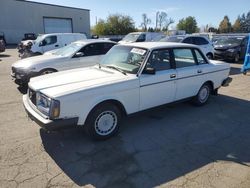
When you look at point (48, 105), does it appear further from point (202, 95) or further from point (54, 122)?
point (202, 95)

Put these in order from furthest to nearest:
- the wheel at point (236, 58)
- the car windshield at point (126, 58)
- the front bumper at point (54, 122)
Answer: the wheel at point (236, 58) < the car windshield at point (126, 58) < the front bumper at point (54, 122)

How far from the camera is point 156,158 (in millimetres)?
3811

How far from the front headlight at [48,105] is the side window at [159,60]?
2009 mm

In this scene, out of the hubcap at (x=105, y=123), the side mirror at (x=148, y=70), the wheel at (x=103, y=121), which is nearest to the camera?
the wheel at (x=103, y=121)

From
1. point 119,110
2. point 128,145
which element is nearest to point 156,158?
point 128,145

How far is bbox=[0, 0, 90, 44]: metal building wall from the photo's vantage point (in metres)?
36.5

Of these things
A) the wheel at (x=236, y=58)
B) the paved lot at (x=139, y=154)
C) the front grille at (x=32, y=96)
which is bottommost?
the paved lot at (x=139, y=154)

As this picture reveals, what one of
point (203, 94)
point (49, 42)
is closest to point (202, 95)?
point (203, 94)

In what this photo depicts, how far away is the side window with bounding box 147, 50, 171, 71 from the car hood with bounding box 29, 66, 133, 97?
66 cm

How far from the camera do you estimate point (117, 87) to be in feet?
14.0

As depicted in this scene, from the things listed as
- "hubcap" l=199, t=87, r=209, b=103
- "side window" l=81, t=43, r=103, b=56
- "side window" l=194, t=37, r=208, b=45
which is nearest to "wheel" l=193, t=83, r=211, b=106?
"hubcap" l=199, t=87, r=209, b=103

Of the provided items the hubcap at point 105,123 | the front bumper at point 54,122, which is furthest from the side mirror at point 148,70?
the front bumper at point 54,122

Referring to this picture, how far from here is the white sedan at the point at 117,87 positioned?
12.6 ft

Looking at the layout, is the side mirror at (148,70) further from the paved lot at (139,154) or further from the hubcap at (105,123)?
the paved lot at (139,154)
